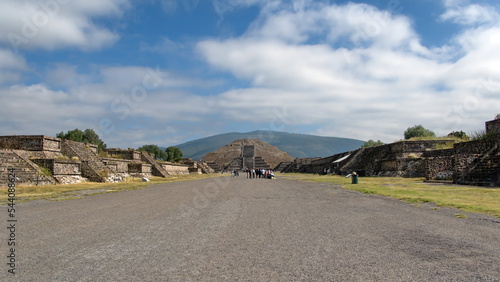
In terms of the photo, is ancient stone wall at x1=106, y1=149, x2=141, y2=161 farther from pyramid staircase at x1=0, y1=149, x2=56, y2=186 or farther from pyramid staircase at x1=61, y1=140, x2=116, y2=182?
pyramid staircase at x1=0, y1=149, x2=56, y2=186

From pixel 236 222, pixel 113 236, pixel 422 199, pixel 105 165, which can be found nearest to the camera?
pixel 113 236

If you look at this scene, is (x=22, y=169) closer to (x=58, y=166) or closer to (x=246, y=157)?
(x=58, y=166)

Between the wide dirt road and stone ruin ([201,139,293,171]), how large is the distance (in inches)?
3624

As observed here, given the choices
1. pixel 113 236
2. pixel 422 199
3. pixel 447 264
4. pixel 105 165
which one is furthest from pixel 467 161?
pixel 105 165

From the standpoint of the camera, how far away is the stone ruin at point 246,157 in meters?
A: 107

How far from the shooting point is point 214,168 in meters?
103

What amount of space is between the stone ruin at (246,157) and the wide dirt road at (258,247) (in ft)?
302

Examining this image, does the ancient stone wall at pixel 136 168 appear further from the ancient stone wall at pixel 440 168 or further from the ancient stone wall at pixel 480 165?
the ancient stone wall at pixel 480 165

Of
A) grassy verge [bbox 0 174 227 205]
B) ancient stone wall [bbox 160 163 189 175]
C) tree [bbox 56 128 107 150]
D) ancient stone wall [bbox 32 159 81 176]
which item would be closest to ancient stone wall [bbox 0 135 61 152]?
ancient stone wall [bbox 32 159 81 176]

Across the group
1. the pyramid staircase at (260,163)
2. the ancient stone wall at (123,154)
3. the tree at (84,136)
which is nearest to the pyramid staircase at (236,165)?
the pyramid staircase at (260,163)

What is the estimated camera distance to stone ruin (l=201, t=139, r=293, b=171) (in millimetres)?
106688

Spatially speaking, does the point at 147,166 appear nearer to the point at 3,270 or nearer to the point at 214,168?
the point at 3,270

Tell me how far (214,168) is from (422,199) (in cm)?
9138

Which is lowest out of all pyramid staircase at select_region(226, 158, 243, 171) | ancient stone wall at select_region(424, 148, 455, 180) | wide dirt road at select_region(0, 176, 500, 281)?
wide dirt road at select_region(0, 176, 500, 281)
